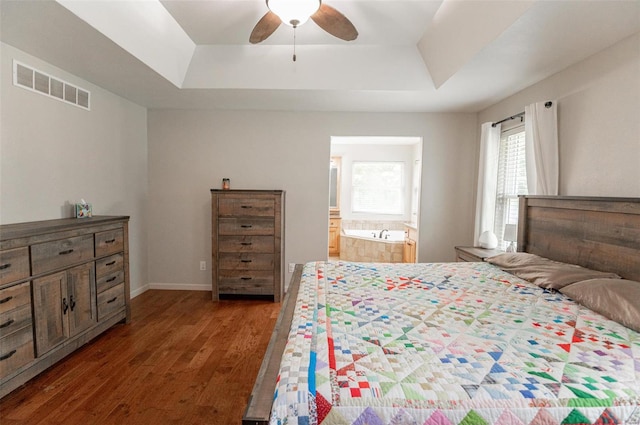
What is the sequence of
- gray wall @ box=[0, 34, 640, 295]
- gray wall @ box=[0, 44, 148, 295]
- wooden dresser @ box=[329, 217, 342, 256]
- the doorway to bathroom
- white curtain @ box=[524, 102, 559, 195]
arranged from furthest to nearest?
the doorway to bathroom
wooden dresser @ box=[329, 217, 342, 256]
gray wall @ box=[0, 34, 640, 295]
white curtain @ box=[524, 102, 559, 195]
gray wall @ box=[0, 44, 148, 295]

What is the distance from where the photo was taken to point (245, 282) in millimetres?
3652

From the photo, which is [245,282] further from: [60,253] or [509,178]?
[509,178]

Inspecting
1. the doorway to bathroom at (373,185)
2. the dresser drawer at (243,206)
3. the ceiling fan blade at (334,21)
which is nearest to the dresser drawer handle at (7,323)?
the dresser drawer at (243,206)

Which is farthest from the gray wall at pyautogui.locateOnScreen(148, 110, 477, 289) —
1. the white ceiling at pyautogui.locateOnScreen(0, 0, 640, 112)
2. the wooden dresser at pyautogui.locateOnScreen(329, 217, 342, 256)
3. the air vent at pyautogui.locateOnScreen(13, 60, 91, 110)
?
the wooden dresser at pyautogui.locateOnScreen(329, 217, 342, 256)

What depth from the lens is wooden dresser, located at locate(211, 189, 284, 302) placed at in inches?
141

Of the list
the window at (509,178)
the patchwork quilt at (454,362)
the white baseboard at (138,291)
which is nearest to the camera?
the patchwork quilt at (454,362)

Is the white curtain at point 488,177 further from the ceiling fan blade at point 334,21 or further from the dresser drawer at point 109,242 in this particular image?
the dresser drawer at point 109,242

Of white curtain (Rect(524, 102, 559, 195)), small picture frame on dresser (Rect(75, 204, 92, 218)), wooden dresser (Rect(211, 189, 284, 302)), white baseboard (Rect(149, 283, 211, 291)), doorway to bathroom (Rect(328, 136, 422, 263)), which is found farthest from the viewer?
doorway to bathroom (Rect(328, 136, 422, 263))

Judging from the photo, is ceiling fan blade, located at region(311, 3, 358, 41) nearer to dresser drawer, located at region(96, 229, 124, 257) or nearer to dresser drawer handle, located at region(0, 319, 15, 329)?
dresser drawer, located at region(96, 229, 124, 257)

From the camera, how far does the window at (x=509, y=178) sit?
10.5 ft

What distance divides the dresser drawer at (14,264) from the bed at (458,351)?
1.72 m

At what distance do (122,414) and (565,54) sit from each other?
3.82 m

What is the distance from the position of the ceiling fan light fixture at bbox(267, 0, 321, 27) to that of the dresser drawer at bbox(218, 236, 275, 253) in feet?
7.79

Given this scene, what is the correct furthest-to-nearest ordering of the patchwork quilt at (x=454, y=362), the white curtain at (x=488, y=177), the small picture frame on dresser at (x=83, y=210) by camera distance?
the white curtain at (x=488, y=177)
the small picture frame on dresser at (x=83, y=210)
the patchwork quilt at (x=454, y=362)
